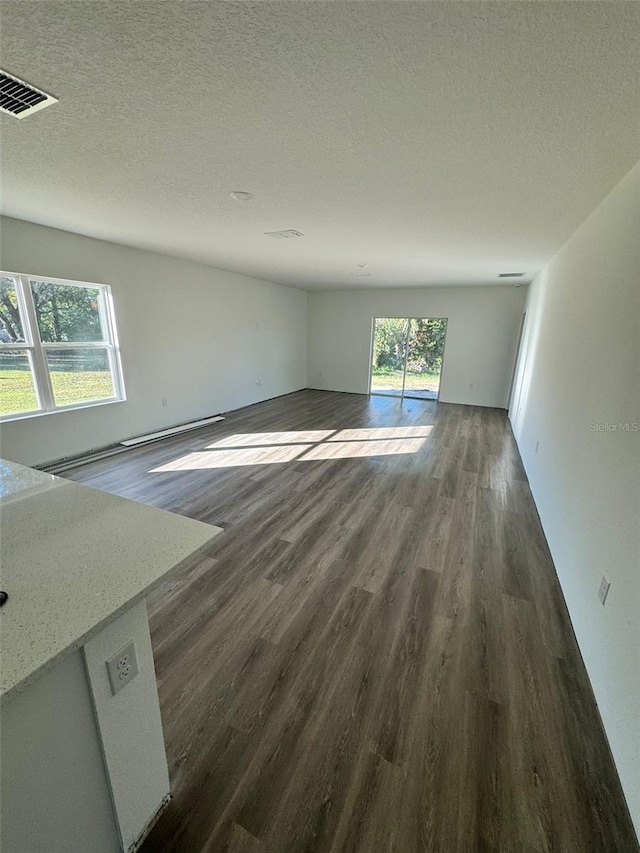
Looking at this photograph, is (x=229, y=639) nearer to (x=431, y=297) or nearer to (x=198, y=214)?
(x=198, y=214)

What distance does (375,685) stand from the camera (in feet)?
5.06

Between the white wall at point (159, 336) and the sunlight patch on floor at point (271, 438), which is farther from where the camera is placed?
the sunlight patch on floor at point (271, 438)

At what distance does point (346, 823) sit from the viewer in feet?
3.61

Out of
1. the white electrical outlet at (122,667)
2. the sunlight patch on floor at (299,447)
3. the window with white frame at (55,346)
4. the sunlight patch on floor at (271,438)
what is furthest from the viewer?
the sunlight patch on floor at (271,438)

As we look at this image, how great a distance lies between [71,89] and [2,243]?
2.62 metres

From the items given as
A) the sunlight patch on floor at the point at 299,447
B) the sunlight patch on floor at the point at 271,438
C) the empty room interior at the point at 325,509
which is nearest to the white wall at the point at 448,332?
the sunlight patch on floor at the point at 299,447

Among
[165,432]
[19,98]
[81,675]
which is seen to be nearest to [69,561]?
[81,675]

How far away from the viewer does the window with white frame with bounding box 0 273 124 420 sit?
10.8ft

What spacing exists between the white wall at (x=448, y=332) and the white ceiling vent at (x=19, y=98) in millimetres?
6853

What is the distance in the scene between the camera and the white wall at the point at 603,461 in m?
1.30

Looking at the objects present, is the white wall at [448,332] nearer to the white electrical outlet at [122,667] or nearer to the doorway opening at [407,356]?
the doorway opening at [407,356]

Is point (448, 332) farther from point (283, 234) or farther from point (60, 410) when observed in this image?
point (60, 410)
